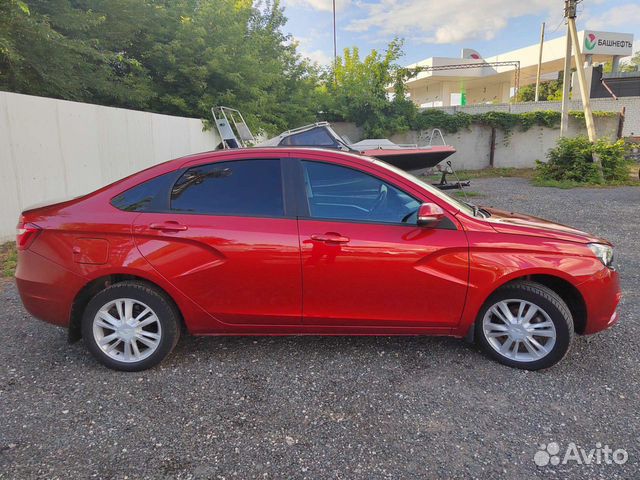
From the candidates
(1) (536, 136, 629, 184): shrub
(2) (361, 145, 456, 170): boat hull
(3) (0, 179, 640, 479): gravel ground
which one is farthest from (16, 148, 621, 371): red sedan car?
(1) (536, 136, 629, 184): shrub

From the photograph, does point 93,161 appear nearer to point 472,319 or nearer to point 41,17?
point 41,17

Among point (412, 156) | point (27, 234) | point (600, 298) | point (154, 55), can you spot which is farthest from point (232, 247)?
point (154, 55)

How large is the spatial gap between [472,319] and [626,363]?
3.99 ft

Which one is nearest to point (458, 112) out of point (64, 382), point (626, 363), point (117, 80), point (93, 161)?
point (117, 80)

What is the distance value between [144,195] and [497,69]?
126 feet

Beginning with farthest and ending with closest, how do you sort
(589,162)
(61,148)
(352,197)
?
(589,162) < (61,148) < (352,197)

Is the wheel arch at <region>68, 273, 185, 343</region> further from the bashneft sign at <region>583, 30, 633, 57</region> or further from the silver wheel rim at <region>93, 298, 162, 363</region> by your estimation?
the bashneft sign at <region>583, 30, 633, 57</region>

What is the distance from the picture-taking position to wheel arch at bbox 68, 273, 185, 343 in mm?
3082

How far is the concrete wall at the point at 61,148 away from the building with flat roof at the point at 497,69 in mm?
17154

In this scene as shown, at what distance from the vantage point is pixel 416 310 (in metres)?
3.05

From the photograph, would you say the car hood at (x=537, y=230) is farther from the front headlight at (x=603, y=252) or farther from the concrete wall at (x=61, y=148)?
the concrete wall at (x=61, y=148)

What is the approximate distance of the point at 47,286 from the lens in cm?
307

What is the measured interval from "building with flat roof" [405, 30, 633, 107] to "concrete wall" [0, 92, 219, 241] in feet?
56.3

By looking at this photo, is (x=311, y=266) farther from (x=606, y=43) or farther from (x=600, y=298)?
(x=606, y=43)
